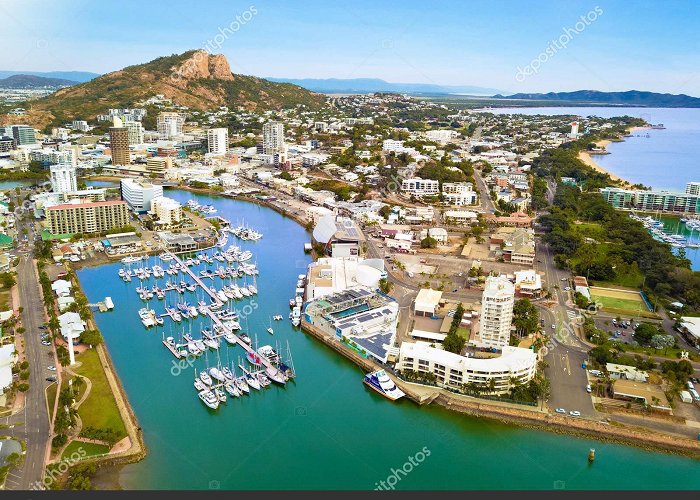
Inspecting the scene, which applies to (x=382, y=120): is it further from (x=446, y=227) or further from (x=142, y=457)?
(x=142, y=457)

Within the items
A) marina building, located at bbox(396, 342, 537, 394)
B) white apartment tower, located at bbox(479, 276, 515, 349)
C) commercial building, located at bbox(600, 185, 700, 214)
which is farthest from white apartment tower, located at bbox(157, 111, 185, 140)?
marina building, located at bbox(396, 342, 537, 394)

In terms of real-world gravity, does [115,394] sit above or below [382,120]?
below

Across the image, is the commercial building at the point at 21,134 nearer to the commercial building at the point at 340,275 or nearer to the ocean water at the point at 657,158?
the commercial building at the point at 340,275

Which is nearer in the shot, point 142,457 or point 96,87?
point 142,457

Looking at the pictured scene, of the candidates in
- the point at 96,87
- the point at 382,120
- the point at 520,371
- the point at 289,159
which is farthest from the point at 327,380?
the point at 96,87

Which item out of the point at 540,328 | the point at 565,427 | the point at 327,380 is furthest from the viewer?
the point at 540,328

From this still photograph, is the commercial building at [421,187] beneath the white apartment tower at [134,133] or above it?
beneath

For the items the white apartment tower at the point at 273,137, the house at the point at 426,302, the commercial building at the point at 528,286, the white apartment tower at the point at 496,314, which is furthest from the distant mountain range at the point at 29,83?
the white apartment tower at the point at 496,314
